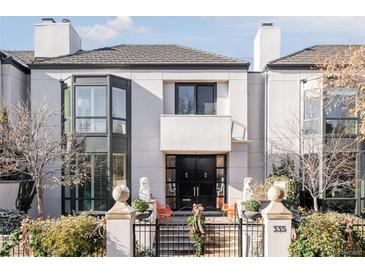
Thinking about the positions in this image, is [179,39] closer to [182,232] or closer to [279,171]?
[279,171]

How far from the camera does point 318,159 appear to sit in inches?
547

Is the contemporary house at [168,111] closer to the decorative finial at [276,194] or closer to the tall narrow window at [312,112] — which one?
the tall narrow window at [312,112]

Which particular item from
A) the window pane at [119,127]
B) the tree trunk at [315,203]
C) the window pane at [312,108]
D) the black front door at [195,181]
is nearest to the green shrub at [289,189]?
the tree trunk at [315,203]

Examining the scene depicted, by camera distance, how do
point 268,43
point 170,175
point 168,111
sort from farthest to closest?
point 268,43
point 170,175
point 168,111

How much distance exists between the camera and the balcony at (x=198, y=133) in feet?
47.1

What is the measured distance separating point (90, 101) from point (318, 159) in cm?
987

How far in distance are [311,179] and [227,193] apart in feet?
12.4

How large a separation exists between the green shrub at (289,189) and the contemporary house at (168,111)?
1.18m

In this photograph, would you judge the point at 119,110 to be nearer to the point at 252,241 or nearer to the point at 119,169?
the point at 119,169

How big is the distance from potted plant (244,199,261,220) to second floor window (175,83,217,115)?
19.7 feet

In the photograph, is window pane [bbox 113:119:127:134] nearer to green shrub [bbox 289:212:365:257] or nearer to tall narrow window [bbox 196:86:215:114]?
tall narrow window [bbox 196:86:215:114]

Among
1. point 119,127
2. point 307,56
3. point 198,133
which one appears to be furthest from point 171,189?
point 307,56
